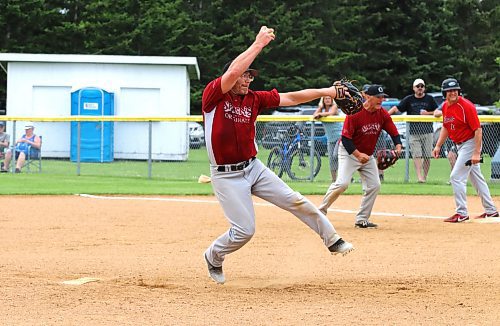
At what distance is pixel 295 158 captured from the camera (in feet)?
69.5

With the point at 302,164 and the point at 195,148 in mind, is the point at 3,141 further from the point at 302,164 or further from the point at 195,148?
the point at 302,164

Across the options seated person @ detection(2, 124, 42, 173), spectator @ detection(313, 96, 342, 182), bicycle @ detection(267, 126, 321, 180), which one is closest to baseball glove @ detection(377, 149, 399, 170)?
spectator @ detection(313, 96, 342, 182)

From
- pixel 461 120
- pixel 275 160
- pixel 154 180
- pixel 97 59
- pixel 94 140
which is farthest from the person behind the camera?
pixel 97 59

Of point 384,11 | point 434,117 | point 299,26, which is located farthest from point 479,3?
point 434,117

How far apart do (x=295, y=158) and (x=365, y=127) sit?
29.0ft

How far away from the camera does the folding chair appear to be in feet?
76.8

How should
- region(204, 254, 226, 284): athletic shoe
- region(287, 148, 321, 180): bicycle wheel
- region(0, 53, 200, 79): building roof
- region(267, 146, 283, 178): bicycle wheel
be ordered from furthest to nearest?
region(0, 53, 200, 79): building roof → region(267, 146, 283, 178): bicycle wheel → region(287, 148, 321, 180): bicycle wheel → region(204, 254, 226, 284): athletic shoe

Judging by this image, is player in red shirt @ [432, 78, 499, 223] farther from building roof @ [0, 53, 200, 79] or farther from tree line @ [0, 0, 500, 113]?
tree line @ [0, 0, 500, 113]

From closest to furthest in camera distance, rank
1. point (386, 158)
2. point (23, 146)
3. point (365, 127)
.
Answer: point (365, 127) → point (386, 158) → point (23, 146)

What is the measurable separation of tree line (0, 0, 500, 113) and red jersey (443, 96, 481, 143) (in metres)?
37.2

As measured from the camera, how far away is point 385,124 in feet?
41.1

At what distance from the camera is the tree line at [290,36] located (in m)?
50.4

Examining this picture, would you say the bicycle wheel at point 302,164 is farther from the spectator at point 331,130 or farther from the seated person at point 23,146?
the seated person at point 23,146

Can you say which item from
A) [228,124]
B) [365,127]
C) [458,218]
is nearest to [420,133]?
[458,218]
